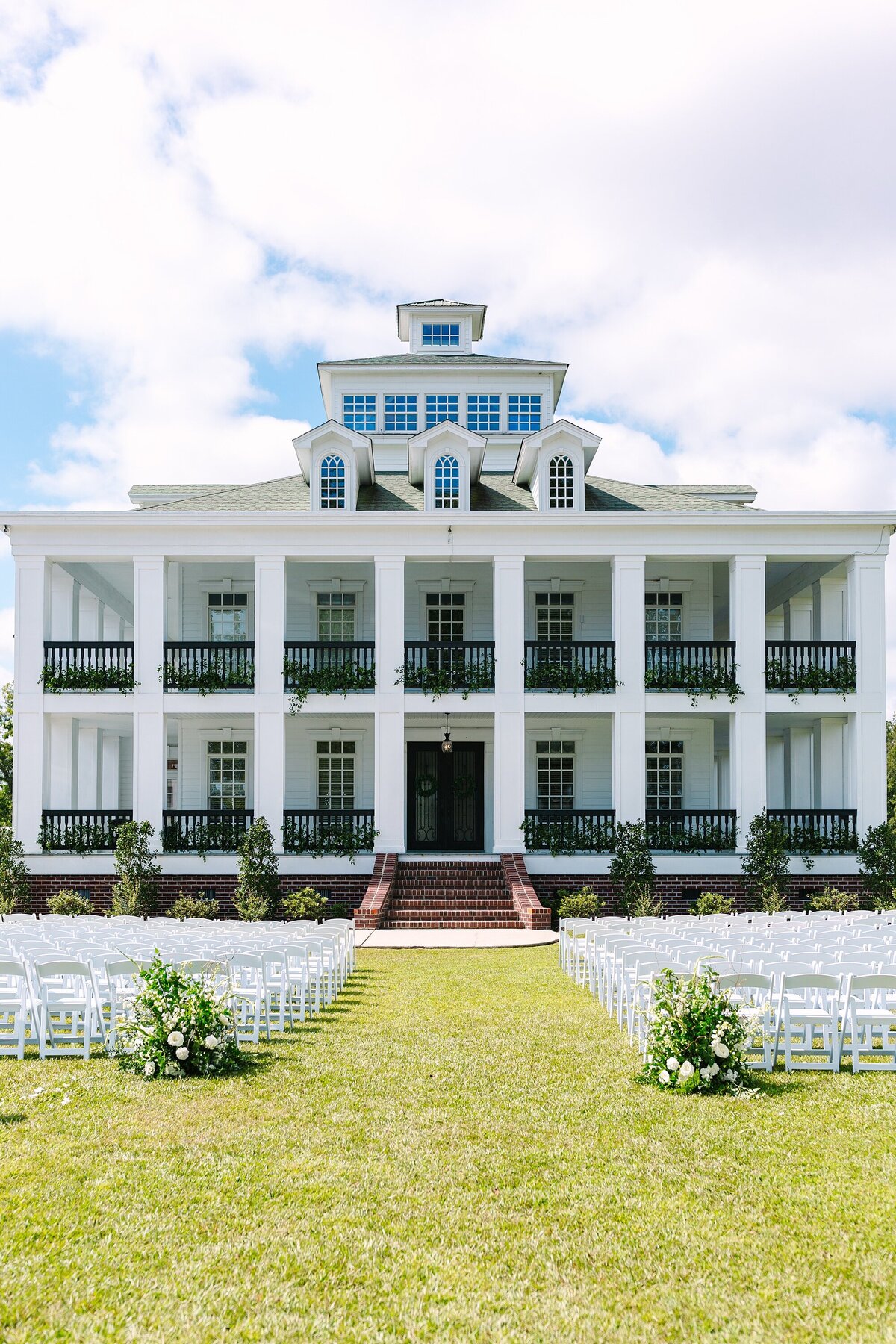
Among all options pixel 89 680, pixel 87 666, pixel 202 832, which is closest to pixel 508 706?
pixel 202 832

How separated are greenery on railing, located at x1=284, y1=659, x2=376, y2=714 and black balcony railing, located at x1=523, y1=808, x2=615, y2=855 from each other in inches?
193

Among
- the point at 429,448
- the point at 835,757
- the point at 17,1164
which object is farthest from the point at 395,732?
the point at 17,1164

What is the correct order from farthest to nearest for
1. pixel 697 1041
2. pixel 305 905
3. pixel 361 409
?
1. pixel 361 409
2. pixel 305 905
3. pixel 697 1041

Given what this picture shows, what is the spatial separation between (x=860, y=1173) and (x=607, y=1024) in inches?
208

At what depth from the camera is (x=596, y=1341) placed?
4723 mm

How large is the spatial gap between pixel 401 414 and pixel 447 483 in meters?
6.13

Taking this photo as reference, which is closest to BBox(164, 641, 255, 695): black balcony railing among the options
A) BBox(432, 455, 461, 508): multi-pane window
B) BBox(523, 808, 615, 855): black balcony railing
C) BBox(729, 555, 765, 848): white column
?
BBox(432, 455, 461, 508): multi-pane window

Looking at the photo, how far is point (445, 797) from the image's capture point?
29125 millimetres

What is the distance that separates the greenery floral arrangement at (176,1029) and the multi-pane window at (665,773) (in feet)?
66.8

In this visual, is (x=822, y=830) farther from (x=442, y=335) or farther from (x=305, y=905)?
(x=442, y=335)

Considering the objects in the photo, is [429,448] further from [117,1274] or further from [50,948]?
[117,1274]

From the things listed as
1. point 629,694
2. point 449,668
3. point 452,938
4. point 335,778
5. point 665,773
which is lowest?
point 452,938

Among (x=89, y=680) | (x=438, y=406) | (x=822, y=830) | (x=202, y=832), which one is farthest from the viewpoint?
(x=438, y=406)

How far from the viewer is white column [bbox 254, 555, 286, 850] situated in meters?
25.7
